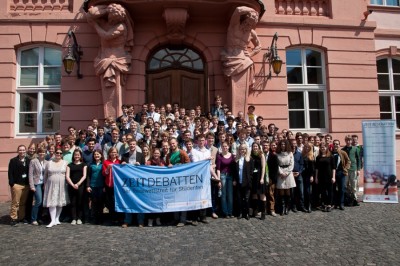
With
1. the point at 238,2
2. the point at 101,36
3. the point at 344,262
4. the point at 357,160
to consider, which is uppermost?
the point at 238,2

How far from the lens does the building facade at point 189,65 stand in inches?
442

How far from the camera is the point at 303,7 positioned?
12469 mm

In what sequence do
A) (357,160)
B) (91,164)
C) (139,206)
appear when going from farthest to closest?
(357,160) < (91,164) < (139,206)

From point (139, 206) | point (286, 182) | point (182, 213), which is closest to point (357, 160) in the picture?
point (286, 182)

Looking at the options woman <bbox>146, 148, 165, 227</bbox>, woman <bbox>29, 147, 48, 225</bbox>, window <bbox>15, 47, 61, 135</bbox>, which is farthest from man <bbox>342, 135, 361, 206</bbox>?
window <bbox>15, 47, 61, 135</bbox>

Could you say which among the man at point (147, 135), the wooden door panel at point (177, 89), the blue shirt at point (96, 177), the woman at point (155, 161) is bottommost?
the blue shirt at point (96, 177)

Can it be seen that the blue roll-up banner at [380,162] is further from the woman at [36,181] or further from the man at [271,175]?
the woman at [36,181]

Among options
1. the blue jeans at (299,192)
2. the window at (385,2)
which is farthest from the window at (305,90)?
the blue jeans at (299,192)

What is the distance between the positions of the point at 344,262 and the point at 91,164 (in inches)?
205

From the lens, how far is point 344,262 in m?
4.83

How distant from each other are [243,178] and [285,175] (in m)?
1.01

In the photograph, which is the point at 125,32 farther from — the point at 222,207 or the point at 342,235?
the point at 342,235

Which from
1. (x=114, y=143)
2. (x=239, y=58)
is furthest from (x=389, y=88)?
(x=114, y=143)

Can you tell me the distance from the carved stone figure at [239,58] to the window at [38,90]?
557 centimetres
